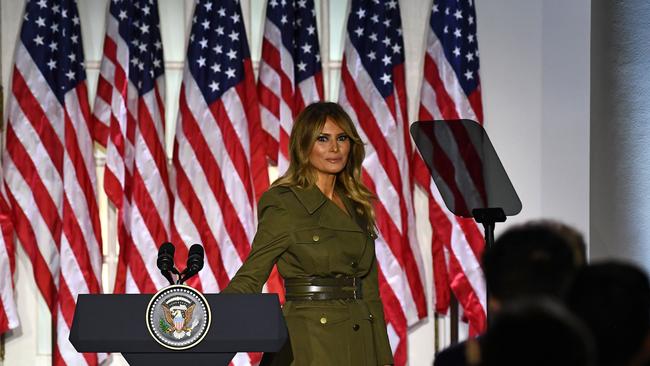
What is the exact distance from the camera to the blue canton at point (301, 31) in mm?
5137

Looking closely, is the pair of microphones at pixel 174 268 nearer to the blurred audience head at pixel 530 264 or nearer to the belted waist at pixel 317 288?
the belted waist at pixel 317 288

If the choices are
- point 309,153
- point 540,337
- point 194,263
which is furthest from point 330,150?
point 540,337

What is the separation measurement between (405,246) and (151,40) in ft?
5.52

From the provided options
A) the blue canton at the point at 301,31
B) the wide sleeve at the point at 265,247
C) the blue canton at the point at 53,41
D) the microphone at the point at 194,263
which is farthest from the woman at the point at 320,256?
the blue canton at the point at 53,41

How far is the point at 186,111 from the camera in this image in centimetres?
510

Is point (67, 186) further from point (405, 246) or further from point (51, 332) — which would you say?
point (405, 246)

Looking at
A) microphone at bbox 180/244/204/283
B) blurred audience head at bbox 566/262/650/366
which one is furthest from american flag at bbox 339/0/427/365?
blurred audience head at bbox 566/262/650/366

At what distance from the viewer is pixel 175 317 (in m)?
2.58

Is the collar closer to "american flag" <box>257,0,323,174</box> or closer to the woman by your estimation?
the woman

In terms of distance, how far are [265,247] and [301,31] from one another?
2158 mm

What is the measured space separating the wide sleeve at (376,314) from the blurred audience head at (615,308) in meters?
2.23

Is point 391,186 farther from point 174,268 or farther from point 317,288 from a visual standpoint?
point 174,268

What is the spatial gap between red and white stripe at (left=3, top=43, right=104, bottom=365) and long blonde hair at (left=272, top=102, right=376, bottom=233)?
6.27 ft

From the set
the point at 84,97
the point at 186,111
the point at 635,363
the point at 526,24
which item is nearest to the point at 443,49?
the point at 526,24
